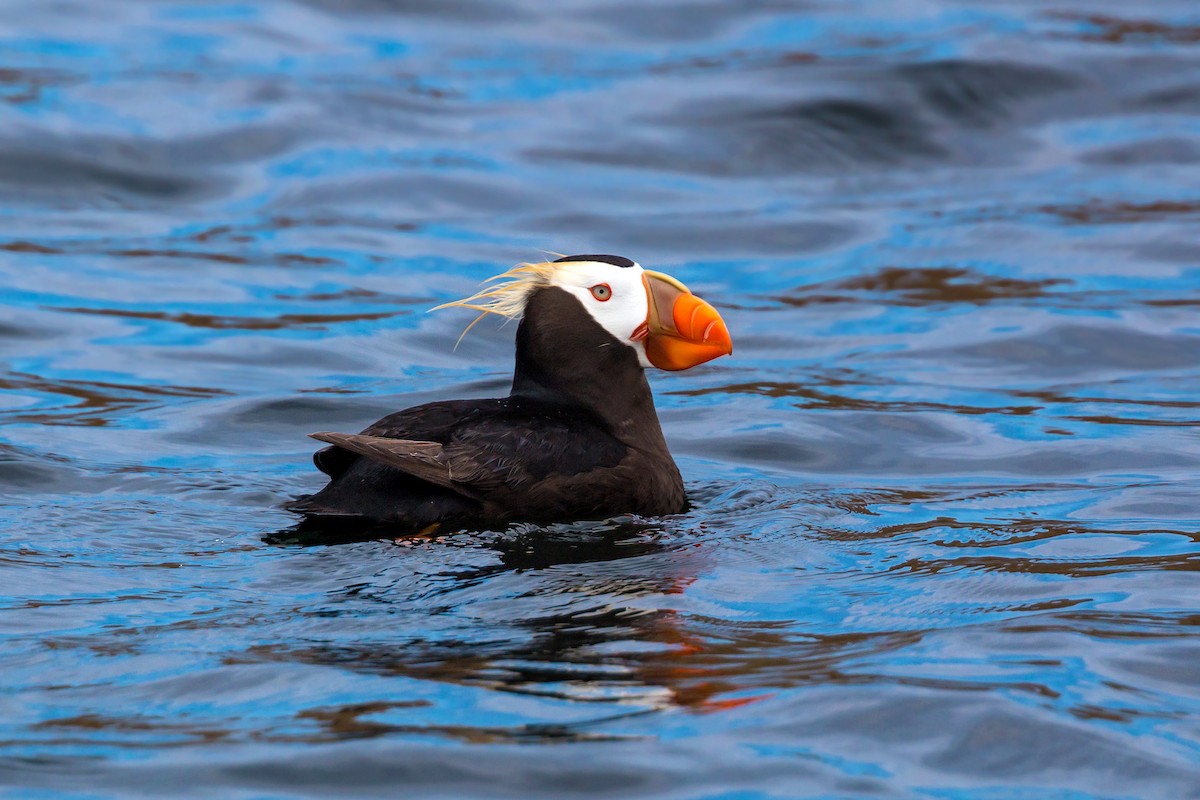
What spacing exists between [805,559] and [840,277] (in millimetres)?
4715

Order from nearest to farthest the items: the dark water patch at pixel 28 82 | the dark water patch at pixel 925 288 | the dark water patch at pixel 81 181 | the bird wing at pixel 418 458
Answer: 1. the bird wing at pixel 418 458
2. the dark water patch at pixel 925 288
3. the dark water patch at pixel 81 181
4. the dark water patch at pixel 28 82

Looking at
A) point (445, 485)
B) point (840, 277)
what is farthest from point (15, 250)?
point (445, 485)

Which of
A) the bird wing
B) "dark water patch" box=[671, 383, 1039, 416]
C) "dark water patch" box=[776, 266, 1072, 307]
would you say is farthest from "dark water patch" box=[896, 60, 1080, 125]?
the bird wing

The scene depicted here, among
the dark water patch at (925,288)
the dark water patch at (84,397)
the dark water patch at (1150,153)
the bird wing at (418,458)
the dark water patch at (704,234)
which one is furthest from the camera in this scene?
the dark water patch at (1150,153)

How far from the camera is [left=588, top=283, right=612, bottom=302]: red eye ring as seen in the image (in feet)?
16.8

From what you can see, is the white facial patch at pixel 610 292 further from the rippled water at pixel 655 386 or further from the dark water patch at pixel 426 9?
the dark water patch at pixel 426 9

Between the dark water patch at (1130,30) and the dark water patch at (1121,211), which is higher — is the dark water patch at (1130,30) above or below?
above

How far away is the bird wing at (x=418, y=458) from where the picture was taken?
4.45 meters

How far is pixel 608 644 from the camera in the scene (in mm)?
3881

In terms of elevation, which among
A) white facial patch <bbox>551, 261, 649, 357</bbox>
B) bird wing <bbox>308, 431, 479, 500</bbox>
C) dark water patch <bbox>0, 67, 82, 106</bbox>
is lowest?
bird wing <bbox>308, 431, 479, 500</bbox>

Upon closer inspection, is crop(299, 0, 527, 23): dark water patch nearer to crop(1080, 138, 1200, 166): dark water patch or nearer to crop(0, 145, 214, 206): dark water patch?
crop(0, 145, 214, 206): dark water patch

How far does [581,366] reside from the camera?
16.9ft

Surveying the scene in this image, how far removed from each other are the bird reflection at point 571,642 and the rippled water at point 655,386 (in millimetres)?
16

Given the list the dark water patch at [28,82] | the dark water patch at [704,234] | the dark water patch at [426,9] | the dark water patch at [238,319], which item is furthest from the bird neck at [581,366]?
the dark water patch at [426,9]
